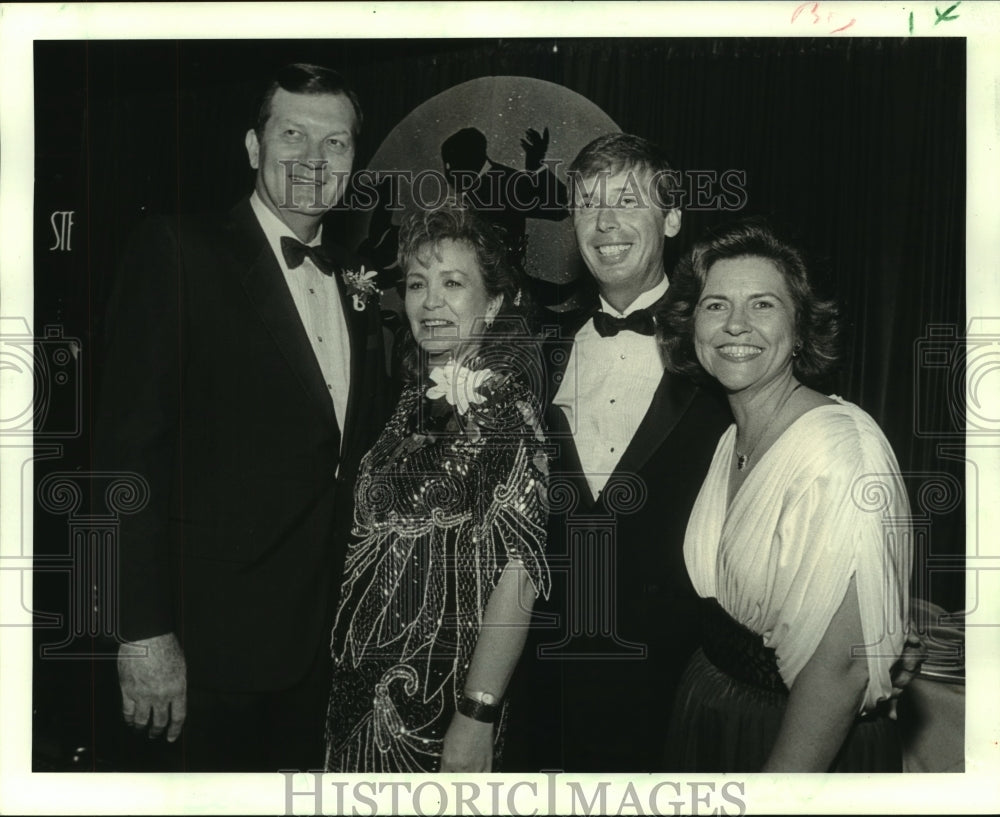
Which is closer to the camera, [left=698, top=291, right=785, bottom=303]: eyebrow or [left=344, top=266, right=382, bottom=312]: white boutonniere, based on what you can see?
[left=698, top=291, right=785, bottom=303]: eyebrow

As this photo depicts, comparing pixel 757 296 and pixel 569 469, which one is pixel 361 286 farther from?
pixel 757 296

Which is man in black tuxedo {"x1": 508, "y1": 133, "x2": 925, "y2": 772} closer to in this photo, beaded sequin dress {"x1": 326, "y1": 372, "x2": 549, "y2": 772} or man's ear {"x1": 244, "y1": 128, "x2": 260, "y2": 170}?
beaded sequin dress {"x1": 326, "y1": 372, "x2": 549, "y2": 772}

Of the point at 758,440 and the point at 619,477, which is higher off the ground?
the point at 758,440

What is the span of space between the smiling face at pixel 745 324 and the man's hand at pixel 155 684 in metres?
1.81

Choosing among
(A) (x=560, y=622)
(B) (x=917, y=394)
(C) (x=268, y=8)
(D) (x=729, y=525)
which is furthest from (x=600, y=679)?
(C) (x=268, y=8)

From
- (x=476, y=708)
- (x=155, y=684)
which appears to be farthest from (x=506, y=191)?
(x=155, y=684)

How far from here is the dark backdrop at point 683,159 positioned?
2.98 metres

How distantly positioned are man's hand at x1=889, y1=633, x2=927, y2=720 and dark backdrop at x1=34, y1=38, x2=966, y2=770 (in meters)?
0.16

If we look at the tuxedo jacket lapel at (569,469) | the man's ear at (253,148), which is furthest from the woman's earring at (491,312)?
the man's ear at (253,148)

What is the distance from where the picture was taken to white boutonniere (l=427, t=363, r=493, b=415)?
2947mm

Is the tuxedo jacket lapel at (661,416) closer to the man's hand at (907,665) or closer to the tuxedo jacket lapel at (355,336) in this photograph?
the tuxedo jacket lapel at (355,336)

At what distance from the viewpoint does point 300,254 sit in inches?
117

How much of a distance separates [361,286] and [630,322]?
0.81 m

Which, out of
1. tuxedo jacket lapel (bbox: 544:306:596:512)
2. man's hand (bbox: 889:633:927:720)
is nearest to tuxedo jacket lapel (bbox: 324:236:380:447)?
tuxedo jacket lapel (bbox: 544:306:596:512)
